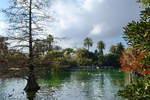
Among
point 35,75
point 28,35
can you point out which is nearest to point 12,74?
point 35,75

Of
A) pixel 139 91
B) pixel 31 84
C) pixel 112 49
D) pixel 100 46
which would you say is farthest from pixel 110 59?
pixel 139 91

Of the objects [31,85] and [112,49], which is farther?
[112,49]

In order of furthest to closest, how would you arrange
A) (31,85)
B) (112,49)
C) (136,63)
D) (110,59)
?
(112,49)
(110,59)
(31,85)
(136,63)

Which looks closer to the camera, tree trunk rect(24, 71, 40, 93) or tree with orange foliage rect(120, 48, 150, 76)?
tree with orange foliage rect(120, 48, 150, 76)

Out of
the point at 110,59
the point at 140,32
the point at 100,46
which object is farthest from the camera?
the point at 100,46

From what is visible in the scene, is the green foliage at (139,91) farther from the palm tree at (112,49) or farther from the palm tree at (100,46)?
the palm tree at (100,46)

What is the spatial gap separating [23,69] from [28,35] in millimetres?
3315

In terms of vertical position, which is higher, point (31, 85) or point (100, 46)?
point (100, 46)

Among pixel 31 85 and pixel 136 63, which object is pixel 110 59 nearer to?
pixel 31 85

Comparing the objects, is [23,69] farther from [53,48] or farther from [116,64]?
[116,64]

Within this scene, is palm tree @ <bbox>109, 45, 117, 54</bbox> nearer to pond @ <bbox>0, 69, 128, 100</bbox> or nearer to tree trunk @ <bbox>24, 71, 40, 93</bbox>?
pond @ <bbox>0, 69, 128, 100</bbox>

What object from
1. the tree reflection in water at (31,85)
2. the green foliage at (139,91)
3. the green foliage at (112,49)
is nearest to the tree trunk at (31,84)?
the tree reflection in water at (31,85)

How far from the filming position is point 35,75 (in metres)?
17.5

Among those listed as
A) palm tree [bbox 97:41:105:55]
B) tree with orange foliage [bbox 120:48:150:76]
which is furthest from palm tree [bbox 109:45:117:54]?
tree with orange foliage [bbox 120:48:150:76]
